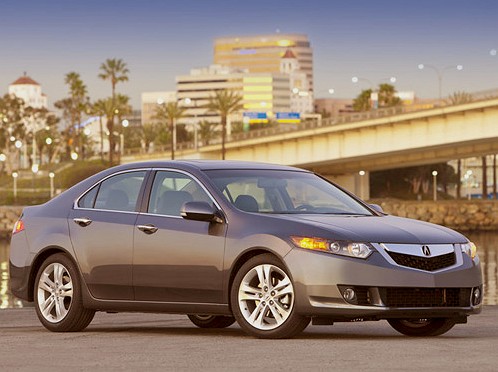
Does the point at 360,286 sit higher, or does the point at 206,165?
the point at 206,165

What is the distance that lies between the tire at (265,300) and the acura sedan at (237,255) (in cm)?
1

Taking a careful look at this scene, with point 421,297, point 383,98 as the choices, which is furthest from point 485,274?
point 383,98

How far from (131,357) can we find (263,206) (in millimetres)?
2298

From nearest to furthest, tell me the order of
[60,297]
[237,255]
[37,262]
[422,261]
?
[422,261], [237,255], [60,297], [37,262]

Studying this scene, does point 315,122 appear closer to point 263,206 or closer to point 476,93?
point 476,93

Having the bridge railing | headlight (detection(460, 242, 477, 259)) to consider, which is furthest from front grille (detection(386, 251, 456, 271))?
the bridge railing

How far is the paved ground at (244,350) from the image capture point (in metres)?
9.34

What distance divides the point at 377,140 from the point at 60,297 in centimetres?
7072

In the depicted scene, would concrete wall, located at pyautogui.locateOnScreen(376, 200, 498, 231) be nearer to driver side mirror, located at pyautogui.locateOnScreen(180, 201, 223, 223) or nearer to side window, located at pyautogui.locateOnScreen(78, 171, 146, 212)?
side window, located at pyautogui.locateOnScreen(78, 171, 146, 212)

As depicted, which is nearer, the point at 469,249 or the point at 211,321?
the point at 469,249

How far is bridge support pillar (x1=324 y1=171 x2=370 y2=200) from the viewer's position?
4080 inches

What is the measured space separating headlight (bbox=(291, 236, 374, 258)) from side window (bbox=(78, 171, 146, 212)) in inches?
78.9

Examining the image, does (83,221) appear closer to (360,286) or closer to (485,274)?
(360,286)

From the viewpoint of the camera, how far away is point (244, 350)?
1031cm
